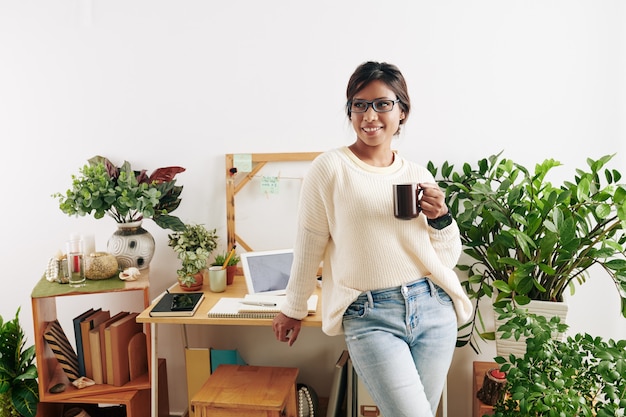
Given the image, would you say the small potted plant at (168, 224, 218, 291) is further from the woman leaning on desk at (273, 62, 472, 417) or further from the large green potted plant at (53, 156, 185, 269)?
the woman leaning on desk at (273, 62, 472, 417)

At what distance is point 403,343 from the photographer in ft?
4.15

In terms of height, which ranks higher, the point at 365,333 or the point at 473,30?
the point at 473,30

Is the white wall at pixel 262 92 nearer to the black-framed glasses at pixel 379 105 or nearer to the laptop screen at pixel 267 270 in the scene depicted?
the laptop screen at pixel 267 270

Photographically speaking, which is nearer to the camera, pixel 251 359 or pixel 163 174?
pixel 163 174

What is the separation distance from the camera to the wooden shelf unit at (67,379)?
1940 mm

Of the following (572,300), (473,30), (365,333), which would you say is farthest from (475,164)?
(365,333)

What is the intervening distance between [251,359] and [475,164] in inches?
52.7

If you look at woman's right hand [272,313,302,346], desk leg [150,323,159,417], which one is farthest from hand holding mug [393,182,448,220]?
desk leg [150,323,159,417]

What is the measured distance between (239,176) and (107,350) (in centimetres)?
90

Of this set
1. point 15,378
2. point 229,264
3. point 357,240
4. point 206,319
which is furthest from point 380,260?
point 15,378

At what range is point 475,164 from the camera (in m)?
2.13

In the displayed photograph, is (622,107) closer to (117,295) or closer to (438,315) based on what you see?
(438,315)

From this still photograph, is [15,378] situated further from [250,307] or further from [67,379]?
[250,307]

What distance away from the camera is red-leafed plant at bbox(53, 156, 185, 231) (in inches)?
78.2
